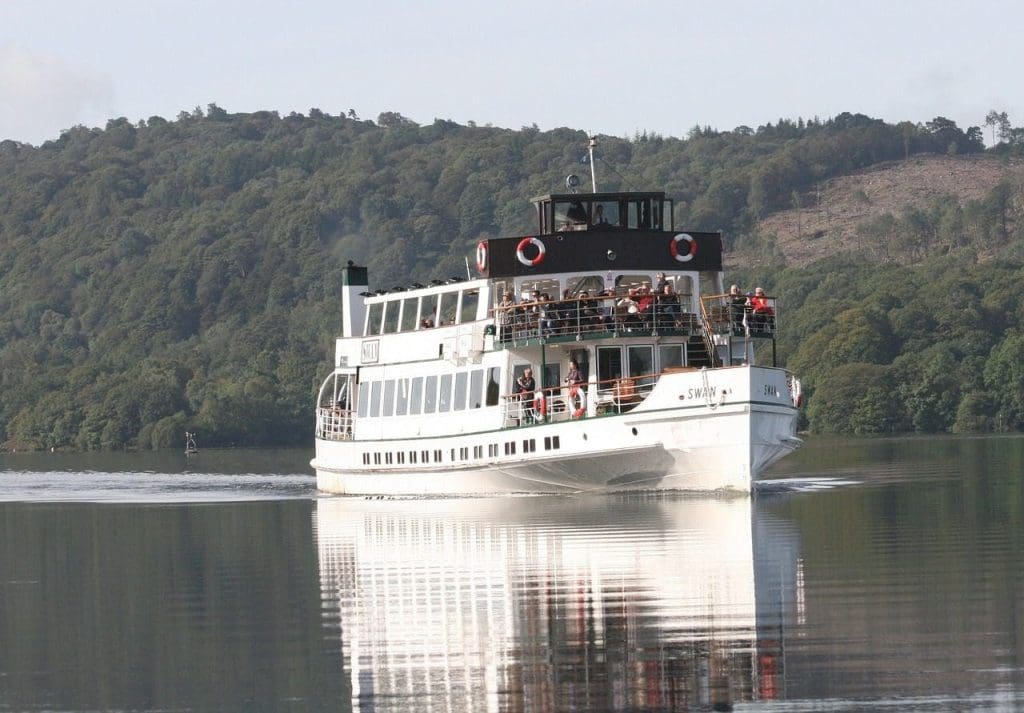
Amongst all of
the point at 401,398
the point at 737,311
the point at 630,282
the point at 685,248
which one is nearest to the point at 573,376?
the point at 630,282

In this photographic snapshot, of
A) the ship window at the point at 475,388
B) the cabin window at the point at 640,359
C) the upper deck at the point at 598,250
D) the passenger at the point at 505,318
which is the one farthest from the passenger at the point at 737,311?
the ship window at the point at 475,388

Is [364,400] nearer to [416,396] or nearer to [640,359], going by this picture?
[416,396]

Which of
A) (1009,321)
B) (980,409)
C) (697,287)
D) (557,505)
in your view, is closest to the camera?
(557,505)

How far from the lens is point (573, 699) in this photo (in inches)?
737

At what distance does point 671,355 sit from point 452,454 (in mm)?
5762

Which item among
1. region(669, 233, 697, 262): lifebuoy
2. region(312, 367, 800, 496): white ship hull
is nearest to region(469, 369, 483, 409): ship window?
region(312, 367, 800, 496): white ship hull

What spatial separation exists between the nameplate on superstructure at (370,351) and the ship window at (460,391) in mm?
4571

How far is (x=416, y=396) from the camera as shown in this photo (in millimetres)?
52531

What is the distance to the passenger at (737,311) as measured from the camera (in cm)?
4719

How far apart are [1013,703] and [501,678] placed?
4.61 metres

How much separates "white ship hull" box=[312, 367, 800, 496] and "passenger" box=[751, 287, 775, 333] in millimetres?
2063

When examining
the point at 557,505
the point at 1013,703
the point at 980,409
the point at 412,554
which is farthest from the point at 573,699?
the point at 980,409

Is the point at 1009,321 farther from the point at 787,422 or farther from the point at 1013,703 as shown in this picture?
the point at 1013,703

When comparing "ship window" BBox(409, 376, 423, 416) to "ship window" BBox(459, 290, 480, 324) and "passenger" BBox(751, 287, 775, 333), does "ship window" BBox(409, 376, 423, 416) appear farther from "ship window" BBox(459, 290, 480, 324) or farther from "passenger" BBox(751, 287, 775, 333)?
"passenger" BBox(751, 287, 775, 333)
